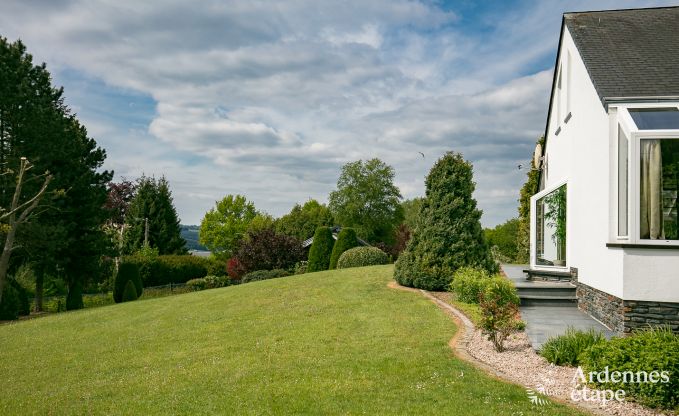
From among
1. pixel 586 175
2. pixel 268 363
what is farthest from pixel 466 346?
pixel 586 175

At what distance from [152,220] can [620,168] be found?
45397mm

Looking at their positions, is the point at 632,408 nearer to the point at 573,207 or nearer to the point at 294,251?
the point at 573,207

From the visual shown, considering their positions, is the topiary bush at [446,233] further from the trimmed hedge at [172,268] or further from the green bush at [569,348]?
the trimmed hedge at [172,268]

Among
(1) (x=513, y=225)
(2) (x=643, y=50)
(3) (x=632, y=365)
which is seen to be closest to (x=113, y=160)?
(2) (x=643, y=50)

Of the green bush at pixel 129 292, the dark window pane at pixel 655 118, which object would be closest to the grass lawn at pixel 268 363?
the dark window pane at pixel 655 118

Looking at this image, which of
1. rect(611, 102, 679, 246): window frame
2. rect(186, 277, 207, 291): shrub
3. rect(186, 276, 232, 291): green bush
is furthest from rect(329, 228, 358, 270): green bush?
rect(611, 102, 679, 246): window frame

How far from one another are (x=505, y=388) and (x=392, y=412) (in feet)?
5.50

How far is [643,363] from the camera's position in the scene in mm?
6398

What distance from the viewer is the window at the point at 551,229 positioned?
47.8 feet

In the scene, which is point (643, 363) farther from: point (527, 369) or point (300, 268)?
point (300, 268)

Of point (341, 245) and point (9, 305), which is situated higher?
point (341, 245)

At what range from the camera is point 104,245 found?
1218 inches

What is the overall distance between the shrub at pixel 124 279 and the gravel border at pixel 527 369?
77.6ft

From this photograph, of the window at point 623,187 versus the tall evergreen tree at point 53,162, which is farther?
the tall evergreen tree at point 53,162
